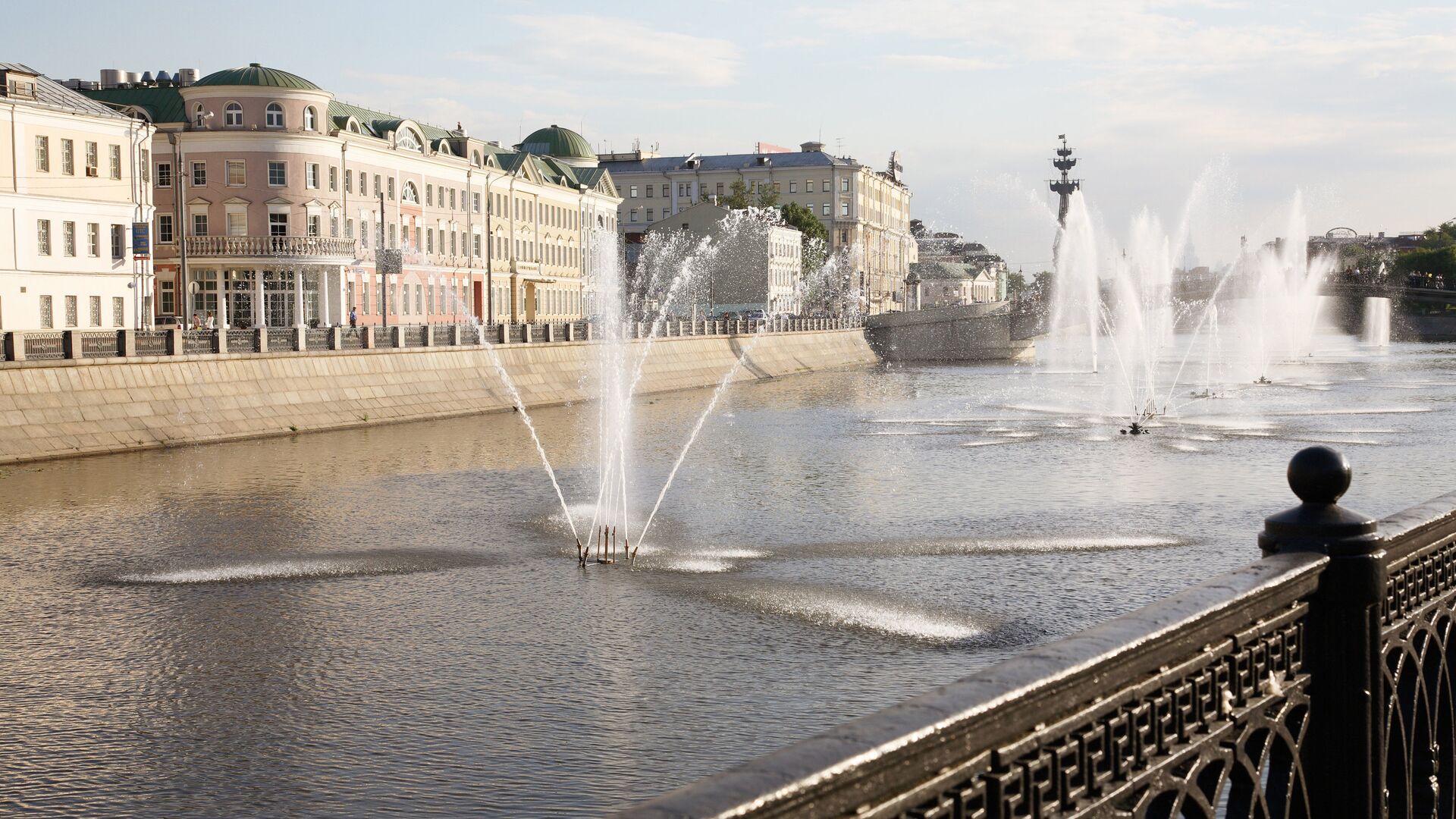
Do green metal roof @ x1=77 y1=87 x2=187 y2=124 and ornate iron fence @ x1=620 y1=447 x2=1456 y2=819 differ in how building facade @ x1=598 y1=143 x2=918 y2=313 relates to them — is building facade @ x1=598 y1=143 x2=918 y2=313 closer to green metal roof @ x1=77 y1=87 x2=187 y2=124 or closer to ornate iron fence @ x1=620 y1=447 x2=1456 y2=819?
green metal roof @ x1=77 y1=87 x2=187 y2=124

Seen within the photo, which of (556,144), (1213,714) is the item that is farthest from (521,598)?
(556,144)

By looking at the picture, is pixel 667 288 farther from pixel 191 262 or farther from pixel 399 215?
pixel 191 262

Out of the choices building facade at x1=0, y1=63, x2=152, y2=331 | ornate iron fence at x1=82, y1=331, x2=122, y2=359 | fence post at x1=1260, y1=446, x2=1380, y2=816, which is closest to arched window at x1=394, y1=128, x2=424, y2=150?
building facade at x1=0, y1=63, x2=152, y2=331

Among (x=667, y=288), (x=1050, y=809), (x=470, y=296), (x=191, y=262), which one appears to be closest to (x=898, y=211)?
(x=667, y=288)

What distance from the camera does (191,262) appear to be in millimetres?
67562

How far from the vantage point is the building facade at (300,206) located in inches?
2680

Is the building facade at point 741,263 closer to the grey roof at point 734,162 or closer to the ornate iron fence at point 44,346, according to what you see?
the grey roof at point 734,162

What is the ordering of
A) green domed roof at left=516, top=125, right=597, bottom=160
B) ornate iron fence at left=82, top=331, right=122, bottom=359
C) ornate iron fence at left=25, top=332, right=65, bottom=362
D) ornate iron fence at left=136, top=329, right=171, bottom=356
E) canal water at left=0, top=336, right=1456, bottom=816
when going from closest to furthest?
1. canal water at left=0, top=336, right=1456, bottom=816
2. ornate iron fence at left=25, top=332, right=65, bottom=362
3. ornate iron fence at left=82, top=331, right=122, bottom=359
4. ornate iron fence at left=136, top=329, right=171, bottom=356
5. green domed roof at left=516, top=125, right=597, bottom=160

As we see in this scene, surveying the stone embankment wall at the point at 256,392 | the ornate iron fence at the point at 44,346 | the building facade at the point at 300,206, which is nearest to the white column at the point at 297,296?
the building facade at the point at 300,206

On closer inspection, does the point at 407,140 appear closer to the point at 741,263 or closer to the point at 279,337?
the point at 279,337

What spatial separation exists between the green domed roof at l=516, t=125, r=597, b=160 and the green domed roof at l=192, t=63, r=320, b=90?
43103 mm

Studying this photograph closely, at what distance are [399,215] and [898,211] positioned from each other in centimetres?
11791

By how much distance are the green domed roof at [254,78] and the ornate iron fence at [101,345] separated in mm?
32202

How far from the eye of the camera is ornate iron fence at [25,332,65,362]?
35344mm
